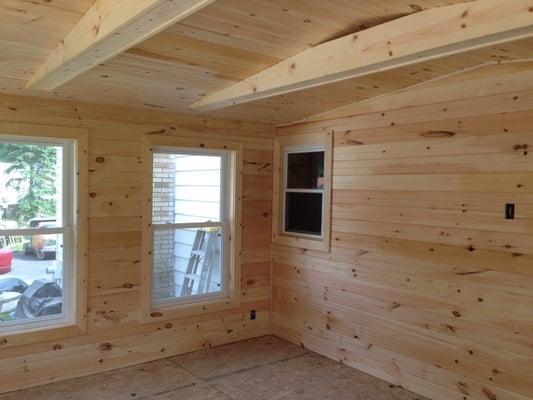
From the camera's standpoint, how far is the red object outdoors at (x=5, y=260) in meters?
3.62

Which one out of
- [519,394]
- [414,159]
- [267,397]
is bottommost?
[267,397]

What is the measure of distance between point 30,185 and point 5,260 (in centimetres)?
59

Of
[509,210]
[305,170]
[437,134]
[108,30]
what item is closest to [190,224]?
[305,170]

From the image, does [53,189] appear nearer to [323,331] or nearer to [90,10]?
[90,10]

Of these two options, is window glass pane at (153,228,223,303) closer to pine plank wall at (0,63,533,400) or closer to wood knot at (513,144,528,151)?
pine plank wall at (0,63,533,400)

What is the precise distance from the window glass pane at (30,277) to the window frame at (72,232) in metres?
0.05

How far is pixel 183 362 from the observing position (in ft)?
14.0

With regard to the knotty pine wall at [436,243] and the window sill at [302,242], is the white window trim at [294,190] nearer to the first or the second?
the window sill at [302,242]

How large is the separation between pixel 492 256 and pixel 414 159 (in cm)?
92

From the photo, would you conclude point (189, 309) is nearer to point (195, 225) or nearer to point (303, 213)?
point (195, 225)

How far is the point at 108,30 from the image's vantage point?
2.19m

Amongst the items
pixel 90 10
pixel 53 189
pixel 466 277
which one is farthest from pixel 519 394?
pixel 53 189

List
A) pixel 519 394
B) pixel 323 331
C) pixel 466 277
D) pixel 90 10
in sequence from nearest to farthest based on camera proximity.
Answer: pixel 90 10
pixel 519 394
pixel 466 277
pixel 323 331

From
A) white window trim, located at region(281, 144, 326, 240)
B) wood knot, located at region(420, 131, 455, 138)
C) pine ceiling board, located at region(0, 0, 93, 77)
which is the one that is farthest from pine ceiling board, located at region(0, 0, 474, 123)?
white window trim, located at region(281, 144, 326, 240)
